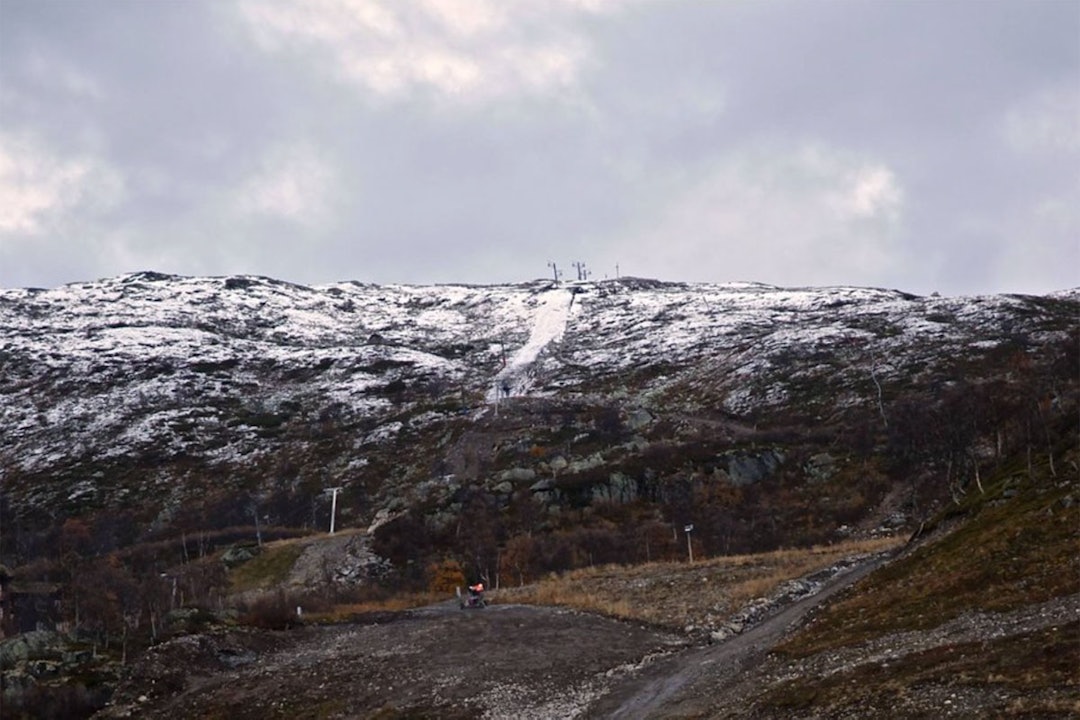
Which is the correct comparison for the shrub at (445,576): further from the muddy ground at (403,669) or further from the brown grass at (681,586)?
the muddy ground at (403,669)

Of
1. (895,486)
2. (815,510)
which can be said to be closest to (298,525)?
(815,510)

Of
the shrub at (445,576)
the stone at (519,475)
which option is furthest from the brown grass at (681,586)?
the stone at (519,475)

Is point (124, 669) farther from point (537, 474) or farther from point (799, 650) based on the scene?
point (537, 474)

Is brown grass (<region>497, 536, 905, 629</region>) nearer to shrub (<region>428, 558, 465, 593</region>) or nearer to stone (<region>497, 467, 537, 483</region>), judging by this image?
shrub (<region>428, 558, 465, 593</region>)

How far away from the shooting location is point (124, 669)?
42.3 meters

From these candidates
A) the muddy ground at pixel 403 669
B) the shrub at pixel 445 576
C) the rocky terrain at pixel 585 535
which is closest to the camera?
the rocky terrain at pixel 585 535

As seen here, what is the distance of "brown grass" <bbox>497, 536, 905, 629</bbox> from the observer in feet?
160

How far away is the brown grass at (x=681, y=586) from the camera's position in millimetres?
48844

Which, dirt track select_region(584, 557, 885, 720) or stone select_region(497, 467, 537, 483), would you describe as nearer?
dirt track select_region(584, 557, 885, 720)

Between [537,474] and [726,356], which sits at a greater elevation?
[726,356]

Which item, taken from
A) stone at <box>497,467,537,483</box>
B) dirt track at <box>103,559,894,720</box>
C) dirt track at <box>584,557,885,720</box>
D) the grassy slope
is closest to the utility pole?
stone at <box>497,467,537,483</box>

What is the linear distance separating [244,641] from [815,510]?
59892mm

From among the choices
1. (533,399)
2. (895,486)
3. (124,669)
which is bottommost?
(124,669)

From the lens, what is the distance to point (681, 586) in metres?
55.8
